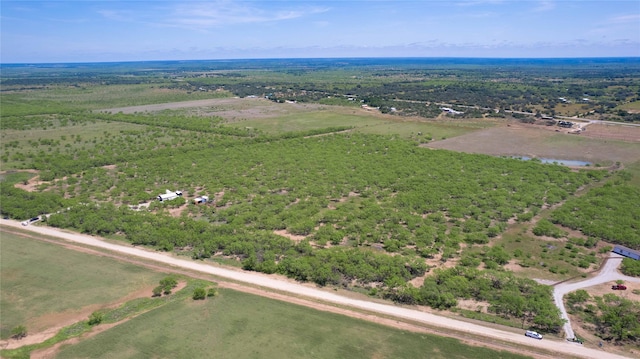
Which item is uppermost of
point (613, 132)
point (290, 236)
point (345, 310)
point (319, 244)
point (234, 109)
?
point (234, 109)

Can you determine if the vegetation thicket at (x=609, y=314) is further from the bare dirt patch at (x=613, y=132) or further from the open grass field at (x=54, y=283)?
the bare dirt patch at (x=613, y=132)

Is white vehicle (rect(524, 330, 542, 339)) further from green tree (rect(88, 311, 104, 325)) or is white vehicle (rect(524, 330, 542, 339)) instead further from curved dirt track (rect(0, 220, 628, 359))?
green tree (rect(88, 311, 104, 325))

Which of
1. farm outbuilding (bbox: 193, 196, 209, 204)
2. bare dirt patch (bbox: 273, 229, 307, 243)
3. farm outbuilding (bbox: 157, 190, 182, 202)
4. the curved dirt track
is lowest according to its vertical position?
the curved dirt track

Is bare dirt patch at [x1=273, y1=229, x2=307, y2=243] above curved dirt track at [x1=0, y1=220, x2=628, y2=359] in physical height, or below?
above

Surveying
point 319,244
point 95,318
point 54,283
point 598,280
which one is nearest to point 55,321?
point 95,318

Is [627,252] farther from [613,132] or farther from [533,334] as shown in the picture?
[613,132]

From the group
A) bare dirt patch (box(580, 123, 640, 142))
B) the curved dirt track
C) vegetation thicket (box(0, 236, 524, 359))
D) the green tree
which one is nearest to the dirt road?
the curved dirt track

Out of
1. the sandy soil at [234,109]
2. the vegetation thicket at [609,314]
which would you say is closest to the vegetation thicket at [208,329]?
the vegetation thicket at [609,314]
